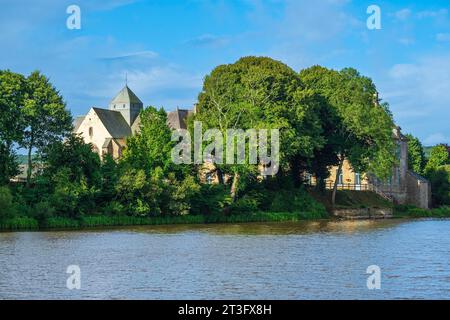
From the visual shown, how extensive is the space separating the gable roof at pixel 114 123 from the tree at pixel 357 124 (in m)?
30.4

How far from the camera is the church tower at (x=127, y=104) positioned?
10264 centimetres

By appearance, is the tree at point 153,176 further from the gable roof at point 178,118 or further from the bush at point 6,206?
the gable roof at point 178,118

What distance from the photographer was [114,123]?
9731 cm

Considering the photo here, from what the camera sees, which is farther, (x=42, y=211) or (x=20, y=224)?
(x=42, y=211)

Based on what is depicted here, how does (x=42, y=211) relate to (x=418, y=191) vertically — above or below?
below

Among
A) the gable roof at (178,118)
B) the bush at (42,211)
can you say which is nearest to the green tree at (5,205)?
the bush at (42,211)

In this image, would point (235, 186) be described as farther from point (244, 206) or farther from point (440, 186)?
point (440, 186)

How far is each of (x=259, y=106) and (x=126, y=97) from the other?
1712 inches

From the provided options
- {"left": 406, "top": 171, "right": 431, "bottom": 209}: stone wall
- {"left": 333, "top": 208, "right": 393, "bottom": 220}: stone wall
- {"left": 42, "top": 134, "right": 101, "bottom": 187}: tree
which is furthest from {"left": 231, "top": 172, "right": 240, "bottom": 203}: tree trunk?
{"left": 406, "top": 171, "right": 431, "bottom": 209}: stone wall

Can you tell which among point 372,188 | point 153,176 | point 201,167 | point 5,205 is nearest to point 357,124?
point 201,167

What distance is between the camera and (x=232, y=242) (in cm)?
4019

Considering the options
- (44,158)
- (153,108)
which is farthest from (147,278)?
(153,108)
